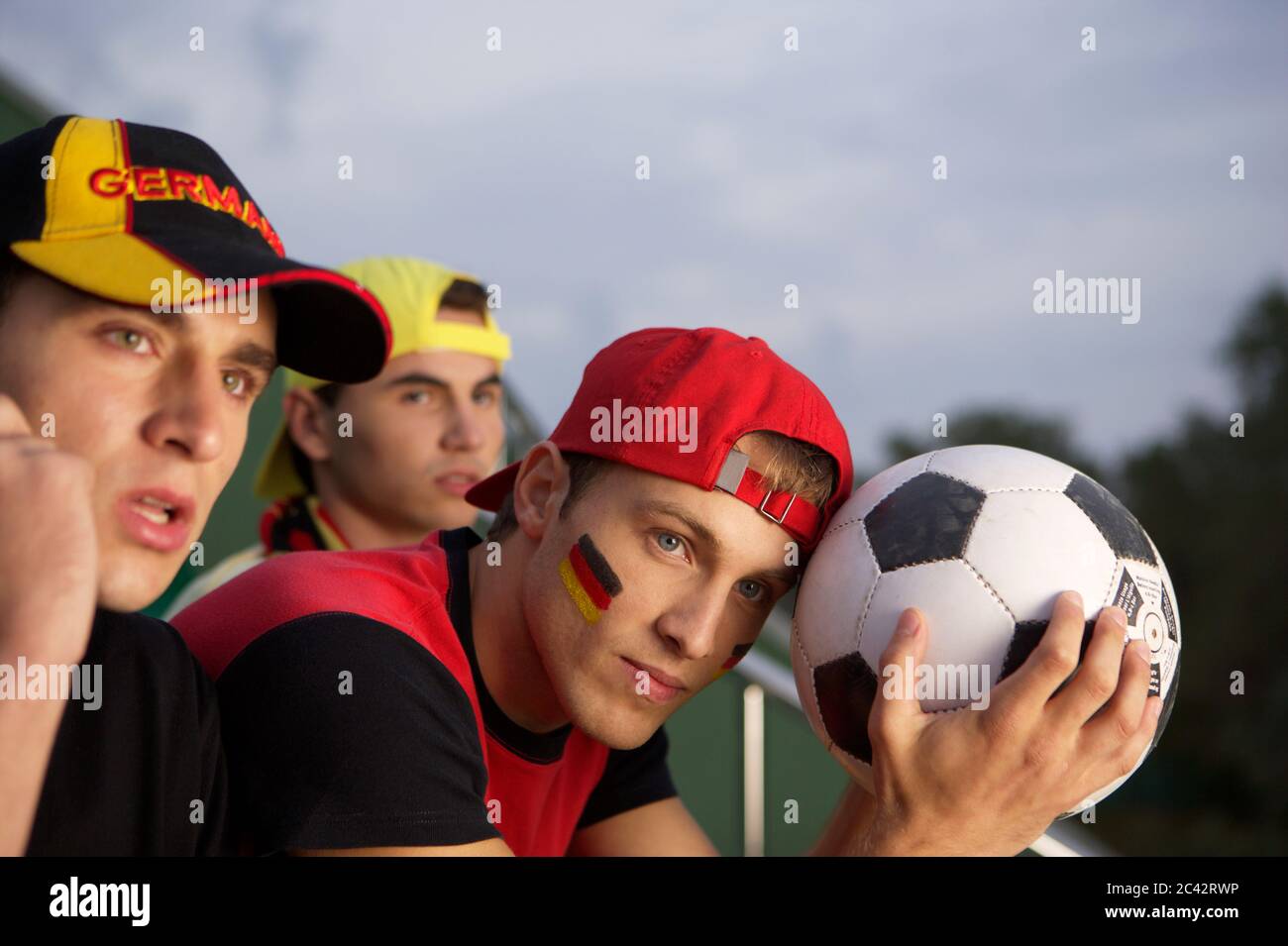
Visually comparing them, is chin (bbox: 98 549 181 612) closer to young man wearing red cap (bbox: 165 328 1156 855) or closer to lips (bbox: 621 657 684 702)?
young man wearing red cap (bbox: 165 328 1156 855)

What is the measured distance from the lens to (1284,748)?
91.9 feet

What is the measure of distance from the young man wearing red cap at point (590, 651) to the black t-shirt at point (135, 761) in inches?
5.0

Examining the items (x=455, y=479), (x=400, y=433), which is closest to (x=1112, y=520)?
(x=455, y=479)

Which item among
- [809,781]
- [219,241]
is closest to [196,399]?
[219,241]

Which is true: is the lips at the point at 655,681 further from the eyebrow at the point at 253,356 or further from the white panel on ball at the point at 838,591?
the eyebrow at the point at 253,356

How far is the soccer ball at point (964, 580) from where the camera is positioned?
2.19m

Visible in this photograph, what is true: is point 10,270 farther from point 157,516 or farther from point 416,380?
point 416,380

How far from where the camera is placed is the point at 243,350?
1.99 meters

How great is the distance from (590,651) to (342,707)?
1.78 ft

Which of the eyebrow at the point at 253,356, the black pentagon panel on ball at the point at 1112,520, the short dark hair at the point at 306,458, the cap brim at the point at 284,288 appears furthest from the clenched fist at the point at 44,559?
the short dark hair at the point at 306,458

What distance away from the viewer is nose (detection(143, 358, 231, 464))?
1.83m

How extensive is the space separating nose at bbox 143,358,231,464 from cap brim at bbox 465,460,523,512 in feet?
3.26
